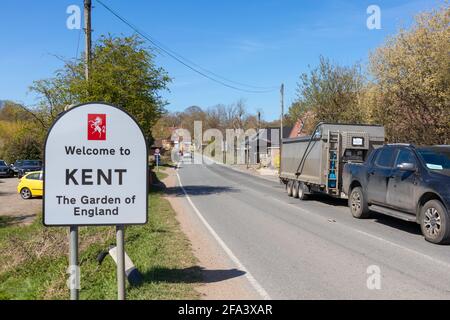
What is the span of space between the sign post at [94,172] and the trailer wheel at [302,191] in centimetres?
1383

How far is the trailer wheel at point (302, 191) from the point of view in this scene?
1817 centimetres

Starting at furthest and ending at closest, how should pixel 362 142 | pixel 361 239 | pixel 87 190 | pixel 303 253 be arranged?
pixel 362 142
pixel 361 239
pixel 303 253
pixel 87 190

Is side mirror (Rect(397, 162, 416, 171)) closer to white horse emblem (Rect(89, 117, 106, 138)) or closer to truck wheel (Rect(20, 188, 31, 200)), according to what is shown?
Result: white horse emblem (Rect(89, 117, 106, 138))

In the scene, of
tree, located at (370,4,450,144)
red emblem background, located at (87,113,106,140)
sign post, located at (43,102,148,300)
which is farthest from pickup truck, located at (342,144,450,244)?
tree, located at (370,4,450,144)

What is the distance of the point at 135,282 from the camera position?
19.6 feet

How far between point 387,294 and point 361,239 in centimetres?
392

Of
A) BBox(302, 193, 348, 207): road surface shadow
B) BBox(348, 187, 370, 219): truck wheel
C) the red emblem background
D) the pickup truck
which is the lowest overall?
BBox(302, 193, 348, 207): road surface shadow

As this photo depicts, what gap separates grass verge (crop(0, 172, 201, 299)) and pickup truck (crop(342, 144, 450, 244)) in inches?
188

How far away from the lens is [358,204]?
→ 489 inches

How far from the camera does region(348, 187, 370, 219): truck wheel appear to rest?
12.1m

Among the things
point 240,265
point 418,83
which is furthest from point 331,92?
point 240,265

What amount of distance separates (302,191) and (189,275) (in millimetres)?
12240
